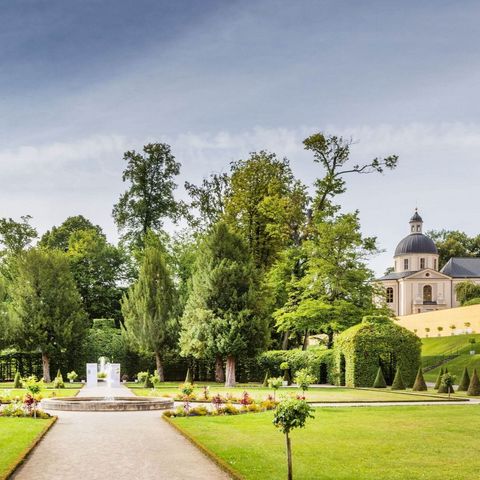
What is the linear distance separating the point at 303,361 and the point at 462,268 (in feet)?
190

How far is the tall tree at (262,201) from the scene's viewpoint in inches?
1805

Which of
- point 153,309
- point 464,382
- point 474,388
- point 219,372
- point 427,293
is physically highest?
point 427,293

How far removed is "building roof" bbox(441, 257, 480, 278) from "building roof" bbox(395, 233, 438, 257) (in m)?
3.75

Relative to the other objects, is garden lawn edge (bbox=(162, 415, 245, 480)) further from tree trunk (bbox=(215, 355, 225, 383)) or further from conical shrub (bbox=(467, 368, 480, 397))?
tree trunk (bbox=(215, 355, 225, 383))

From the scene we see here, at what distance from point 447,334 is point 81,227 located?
114 feet

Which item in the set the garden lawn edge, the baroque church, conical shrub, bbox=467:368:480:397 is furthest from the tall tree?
the baroque church

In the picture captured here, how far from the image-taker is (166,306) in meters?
45.7

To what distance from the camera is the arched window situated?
312 ft

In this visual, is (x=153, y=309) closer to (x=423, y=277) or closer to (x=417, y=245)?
(x=423, y=277)

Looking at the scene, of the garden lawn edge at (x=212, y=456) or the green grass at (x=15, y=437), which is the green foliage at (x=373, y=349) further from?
the green grass at (x=15, y=437)

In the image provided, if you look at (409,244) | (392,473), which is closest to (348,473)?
(392,473)

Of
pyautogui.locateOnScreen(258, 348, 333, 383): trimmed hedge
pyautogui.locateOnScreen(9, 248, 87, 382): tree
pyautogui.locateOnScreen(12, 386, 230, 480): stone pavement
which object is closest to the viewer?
pyautogui.locateOnScreen(12, 386, 230, 480): stone pavement

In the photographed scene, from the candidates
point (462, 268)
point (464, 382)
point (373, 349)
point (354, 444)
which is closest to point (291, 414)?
point (354, 444)

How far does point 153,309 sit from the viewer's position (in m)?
45.6
